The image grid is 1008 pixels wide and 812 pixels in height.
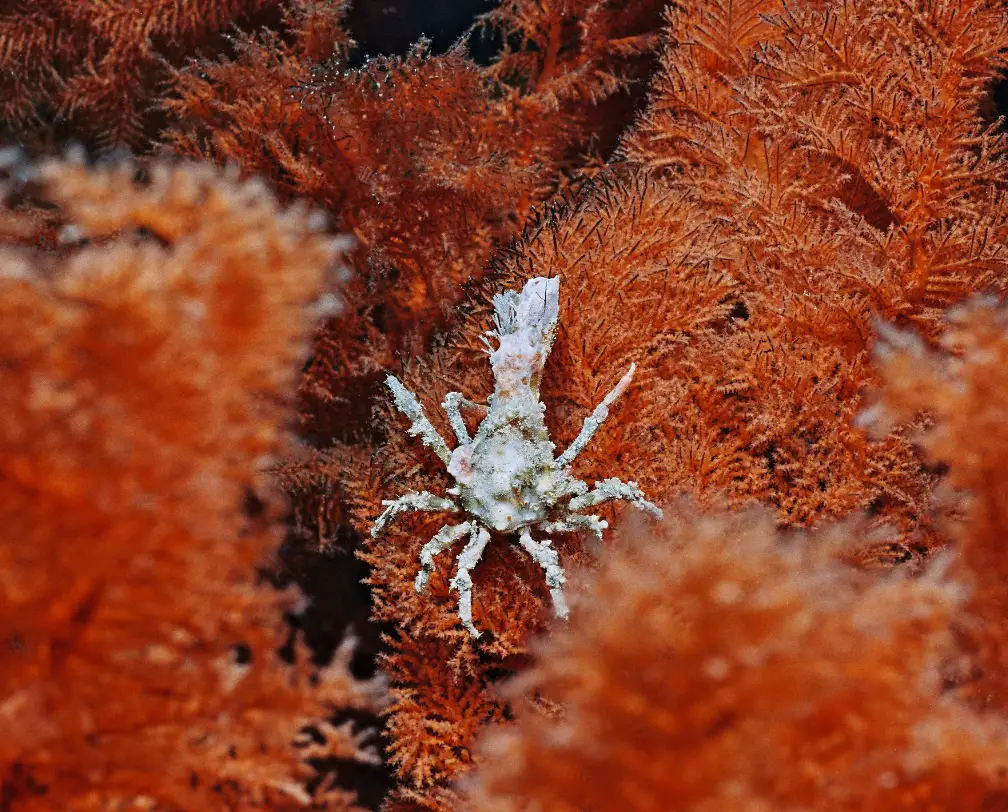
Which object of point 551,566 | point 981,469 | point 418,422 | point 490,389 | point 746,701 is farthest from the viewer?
point 490,389

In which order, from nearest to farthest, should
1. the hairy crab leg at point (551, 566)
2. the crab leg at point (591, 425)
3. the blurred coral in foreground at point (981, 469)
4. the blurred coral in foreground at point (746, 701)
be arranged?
the blurred coral in foreground at point (746, 701) → the blurred coral in foreground at point (981, 469) → the hairy crab leg at point (551, 566) → the crab leg at point (591, 425)

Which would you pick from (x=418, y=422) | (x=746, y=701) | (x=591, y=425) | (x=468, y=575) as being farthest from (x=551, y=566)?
(x=746, y=701)

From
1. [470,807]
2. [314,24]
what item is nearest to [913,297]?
[470,807]

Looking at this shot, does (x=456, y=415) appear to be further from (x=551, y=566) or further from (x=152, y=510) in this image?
(x=152, y=510)

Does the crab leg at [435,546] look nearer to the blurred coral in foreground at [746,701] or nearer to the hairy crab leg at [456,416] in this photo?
the hairy crab leg at [456,416]

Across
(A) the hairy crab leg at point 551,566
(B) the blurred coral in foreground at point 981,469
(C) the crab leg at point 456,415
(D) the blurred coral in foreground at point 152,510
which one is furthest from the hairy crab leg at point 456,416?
(B) the blurred coral in foreground at point 981,469

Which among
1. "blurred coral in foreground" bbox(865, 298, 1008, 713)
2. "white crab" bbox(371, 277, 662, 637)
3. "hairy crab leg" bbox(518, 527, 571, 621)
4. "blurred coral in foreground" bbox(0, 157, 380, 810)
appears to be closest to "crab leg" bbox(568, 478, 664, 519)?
"white crab" bbox(371, 277, 662, 637)
